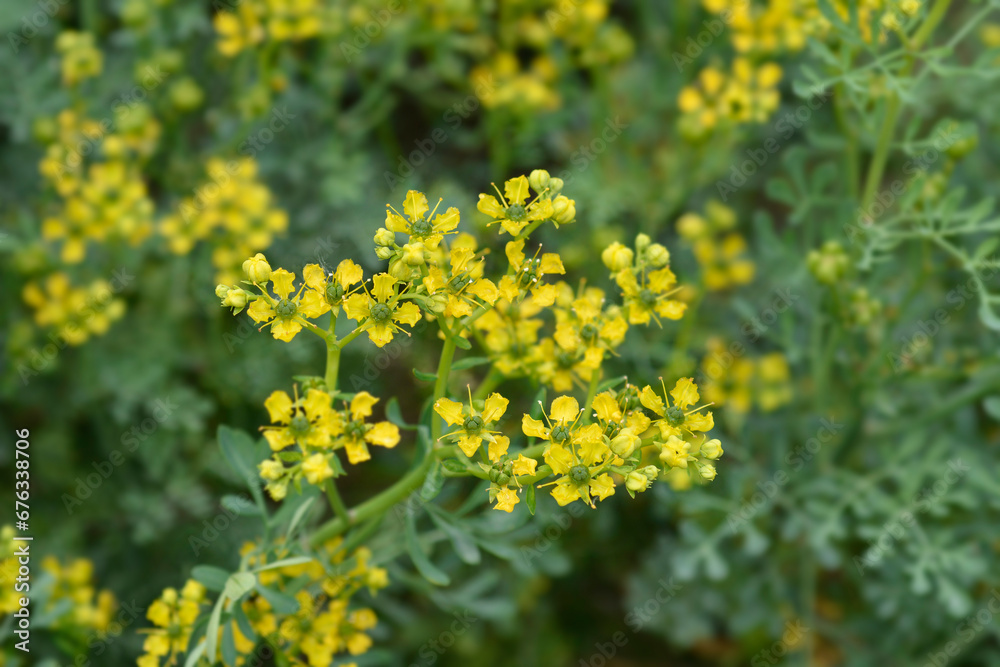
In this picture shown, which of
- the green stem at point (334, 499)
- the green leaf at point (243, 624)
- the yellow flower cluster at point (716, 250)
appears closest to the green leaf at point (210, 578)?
the green leaf at point (243, 624)

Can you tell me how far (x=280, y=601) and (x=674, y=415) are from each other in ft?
3.12

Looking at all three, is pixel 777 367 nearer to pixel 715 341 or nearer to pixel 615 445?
pixel 715 341

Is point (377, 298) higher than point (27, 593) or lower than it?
higher

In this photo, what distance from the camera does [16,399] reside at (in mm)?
3369

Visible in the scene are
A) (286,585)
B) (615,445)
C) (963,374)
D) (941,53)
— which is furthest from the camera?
(963,374)

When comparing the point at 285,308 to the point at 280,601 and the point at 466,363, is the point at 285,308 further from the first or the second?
the point at 280,601

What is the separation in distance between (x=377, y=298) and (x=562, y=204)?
1.44ft

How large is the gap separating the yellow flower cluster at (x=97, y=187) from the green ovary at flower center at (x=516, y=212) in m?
1.76

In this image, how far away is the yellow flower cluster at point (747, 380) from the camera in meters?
3.38

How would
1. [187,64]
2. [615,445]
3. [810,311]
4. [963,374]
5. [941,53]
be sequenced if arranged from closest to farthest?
[615,445], [941,53], [963,374], [810,311], [187,64]

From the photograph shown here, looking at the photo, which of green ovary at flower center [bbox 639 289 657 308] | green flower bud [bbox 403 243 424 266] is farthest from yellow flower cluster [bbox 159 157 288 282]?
green ovary at flower center [bbox 639 289 657 308]

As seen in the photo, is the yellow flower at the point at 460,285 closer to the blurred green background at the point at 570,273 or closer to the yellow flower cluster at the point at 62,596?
the blurred green background at the point at 570,273

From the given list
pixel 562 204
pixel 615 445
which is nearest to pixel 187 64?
pixel 562 204

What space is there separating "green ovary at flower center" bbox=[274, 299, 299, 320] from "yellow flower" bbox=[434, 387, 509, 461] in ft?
1.21
